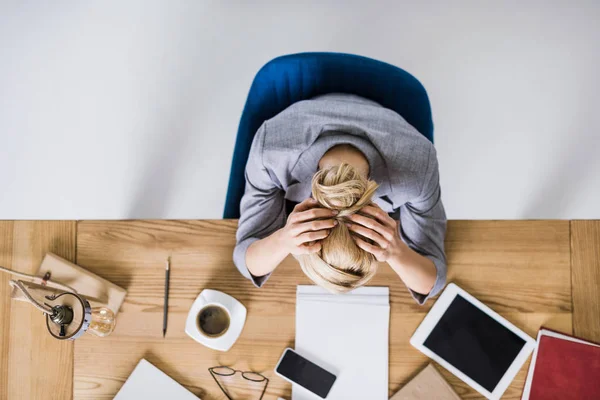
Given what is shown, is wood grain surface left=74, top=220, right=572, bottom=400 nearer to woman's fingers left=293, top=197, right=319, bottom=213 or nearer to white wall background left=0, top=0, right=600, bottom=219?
woman's fingers left=293, top=197, right=319, bottom=213

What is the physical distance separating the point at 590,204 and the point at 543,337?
2.73 ft

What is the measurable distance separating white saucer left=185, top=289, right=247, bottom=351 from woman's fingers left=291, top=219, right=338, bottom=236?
28 centimetres

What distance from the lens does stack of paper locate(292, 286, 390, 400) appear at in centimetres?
84

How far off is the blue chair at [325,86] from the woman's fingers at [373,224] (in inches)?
17.6

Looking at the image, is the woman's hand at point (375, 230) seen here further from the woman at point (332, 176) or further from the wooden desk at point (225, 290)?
the wooden desk at point (225, 290)

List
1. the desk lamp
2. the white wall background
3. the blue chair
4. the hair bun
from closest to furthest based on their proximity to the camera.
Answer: the hair bun, the desk lamp, the blue chair, the white wall background

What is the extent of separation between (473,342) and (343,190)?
45 cm

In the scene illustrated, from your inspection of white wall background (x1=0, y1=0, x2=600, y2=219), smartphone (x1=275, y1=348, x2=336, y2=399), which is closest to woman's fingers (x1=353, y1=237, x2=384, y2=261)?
smartphone (x1=275, y1=348, x2=336, y2=399)

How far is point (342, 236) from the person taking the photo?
2.17 ft

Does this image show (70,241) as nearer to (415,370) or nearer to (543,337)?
(415,370)

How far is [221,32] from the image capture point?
156cm

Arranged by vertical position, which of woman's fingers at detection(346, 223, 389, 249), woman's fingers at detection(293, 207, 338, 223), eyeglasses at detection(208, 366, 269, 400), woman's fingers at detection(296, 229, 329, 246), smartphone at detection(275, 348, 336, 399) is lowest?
eyeglasses at detection(208, 366, 269, 400)

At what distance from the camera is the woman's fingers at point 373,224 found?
0.67m

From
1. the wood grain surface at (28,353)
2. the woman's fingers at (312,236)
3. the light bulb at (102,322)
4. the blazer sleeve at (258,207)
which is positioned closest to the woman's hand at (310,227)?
the woman's fingers at (312,236)
